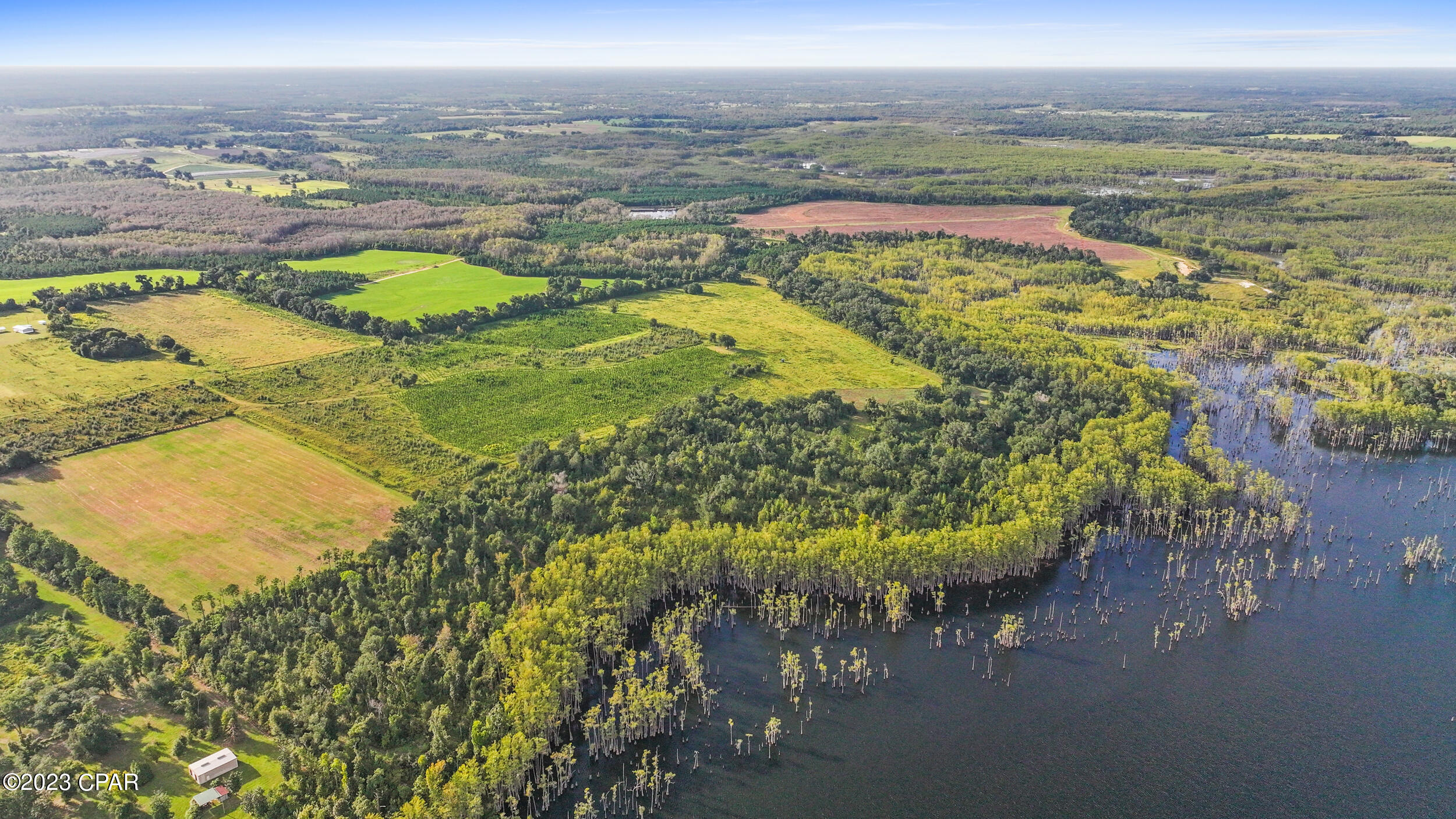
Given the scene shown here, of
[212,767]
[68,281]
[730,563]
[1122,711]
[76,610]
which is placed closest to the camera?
[212,767]

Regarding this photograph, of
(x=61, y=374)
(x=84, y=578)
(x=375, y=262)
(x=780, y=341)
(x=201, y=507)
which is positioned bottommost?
(x=84, y=578)

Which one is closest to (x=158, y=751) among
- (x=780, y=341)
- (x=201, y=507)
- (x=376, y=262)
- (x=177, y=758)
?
(x=177, y=758)

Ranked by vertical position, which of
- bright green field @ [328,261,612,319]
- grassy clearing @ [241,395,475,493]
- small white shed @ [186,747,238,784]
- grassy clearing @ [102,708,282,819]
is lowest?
grassy clearing @ [102,708,282,819]

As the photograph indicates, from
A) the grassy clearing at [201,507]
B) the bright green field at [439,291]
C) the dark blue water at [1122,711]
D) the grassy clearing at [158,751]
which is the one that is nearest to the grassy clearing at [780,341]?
the bright green field at [439,291]

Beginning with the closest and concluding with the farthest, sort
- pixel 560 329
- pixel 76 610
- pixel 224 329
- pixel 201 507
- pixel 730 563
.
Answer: pixel 76 610 → pixel 730 563 → pixel 201 507 → pixel 224 329 → pixel 560 329

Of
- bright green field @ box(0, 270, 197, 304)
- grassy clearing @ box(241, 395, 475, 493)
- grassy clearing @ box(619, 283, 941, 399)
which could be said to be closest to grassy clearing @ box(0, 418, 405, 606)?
grassy clearing @ box(241, 395, 475, 493)

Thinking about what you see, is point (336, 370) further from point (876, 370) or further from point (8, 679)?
point (876, 370)

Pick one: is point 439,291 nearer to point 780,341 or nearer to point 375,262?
point 375,262

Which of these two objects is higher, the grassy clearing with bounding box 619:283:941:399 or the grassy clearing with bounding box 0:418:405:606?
the grassy clearing with bounding box 619:283:941:399

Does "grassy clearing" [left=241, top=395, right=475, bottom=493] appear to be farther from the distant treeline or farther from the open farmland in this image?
the distant treeline
